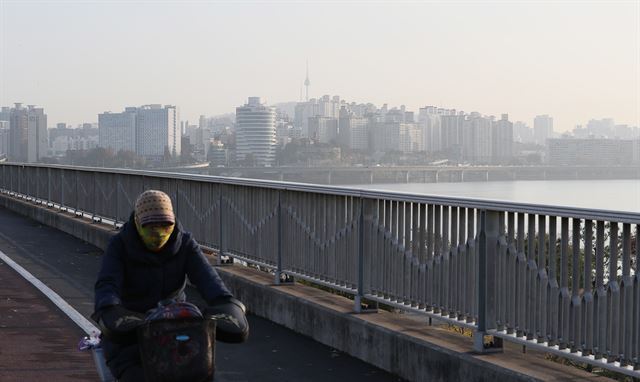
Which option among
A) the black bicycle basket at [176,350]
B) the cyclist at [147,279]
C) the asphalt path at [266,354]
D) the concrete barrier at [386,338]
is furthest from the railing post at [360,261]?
the black bicycle basket at [176,350]

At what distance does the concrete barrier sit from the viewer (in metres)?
8.01

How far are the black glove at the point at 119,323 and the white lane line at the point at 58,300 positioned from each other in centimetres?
663

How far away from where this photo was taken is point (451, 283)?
920 centimetres

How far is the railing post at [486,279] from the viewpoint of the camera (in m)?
8.56

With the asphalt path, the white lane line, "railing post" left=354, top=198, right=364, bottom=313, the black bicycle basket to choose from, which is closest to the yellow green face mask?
the black bicycle basket

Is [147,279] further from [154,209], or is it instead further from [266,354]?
[266,354]

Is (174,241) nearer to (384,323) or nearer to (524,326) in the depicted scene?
(524,326)

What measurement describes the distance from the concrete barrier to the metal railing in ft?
0.55

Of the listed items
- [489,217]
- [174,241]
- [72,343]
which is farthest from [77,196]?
[174,241]

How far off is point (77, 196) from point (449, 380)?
18212 millimetres

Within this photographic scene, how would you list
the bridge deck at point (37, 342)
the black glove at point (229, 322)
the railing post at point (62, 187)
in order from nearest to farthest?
the black glove at point (229, 322)
the bridge deck at point (37, 342)
the railing post at point (62, 187)

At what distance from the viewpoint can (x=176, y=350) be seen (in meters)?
4.47

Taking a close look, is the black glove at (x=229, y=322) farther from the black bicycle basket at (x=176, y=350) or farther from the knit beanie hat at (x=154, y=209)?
the knit beanie hat at (x=154, y=209)

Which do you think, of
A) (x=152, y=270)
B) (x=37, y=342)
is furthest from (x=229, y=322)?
(x=37, y=342)
